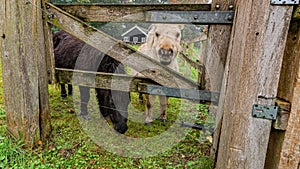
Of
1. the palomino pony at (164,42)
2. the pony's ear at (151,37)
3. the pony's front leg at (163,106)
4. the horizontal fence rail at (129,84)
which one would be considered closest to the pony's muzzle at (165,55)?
the palomino pony at (164,42)

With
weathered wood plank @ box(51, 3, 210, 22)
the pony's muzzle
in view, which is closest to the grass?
the pony's muzzle

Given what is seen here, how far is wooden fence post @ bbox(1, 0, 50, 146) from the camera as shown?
6.69 ft

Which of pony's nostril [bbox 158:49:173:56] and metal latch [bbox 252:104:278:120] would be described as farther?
pony's nostril [bbox 158:49:173:56]

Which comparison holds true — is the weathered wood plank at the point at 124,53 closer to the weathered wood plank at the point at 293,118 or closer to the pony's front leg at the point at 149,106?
the weathered wood plank at the point at 293,118

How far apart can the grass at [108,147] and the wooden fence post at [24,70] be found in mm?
219

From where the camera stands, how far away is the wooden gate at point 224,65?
1.42 metres

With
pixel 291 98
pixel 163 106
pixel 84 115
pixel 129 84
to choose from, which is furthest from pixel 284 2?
pixel 84 115

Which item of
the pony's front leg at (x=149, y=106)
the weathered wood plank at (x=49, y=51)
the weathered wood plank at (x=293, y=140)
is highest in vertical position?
the weathered wood plank at (x=49, y=51)

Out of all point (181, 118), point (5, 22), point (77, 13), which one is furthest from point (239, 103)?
point (5, 22)

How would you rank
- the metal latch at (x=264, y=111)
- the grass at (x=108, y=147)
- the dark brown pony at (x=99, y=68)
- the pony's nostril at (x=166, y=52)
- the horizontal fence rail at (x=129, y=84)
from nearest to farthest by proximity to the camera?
the metal latch at (x=264, y=111)
the horizontal fence rail at (x=129, y=84)
the grass at (x=108, y=147)
the dark brown pony at (x=99, y=68)
the pony's nostril at (x=166, y=52)

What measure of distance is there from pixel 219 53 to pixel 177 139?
1447 mm

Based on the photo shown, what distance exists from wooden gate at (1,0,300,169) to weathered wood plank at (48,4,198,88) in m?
0.01

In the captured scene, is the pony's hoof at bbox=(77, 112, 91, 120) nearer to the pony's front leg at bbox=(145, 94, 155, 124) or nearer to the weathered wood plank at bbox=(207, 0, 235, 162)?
the pony's front leg at bbox=(145, 94, 155, 124)

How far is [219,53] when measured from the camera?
190cm
